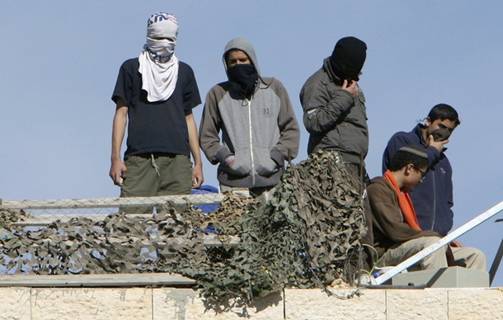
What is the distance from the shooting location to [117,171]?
10203 mm

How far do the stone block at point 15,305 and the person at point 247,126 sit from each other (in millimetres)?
1875

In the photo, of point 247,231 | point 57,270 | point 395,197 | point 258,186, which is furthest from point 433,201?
point 57,270

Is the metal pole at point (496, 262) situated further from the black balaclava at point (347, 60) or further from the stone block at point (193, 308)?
the stone block at point (193, 308)

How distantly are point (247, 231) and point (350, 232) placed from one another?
0.70m

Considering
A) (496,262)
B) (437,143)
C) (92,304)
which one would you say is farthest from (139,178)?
(496,262)

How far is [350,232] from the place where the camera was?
926 cm

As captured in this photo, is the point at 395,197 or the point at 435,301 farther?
the point at 395,197

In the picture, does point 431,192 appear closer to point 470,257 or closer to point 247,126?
point 470,257

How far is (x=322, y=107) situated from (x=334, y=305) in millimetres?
1744

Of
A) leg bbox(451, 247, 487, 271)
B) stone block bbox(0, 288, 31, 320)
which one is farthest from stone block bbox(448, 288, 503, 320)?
stone block bbox(0, 288, 31, 320)

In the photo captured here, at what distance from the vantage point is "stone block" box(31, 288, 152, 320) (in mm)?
9023

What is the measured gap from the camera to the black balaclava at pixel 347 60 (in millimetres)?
10344

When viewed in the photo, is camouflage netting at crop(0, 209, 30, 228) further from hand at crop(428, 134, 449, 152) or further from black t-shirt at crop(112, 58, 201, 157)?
hand at crop(428, 134, 449, 152)

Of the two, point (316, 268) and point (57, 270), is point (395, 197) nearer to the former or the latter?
point (316, 268)
